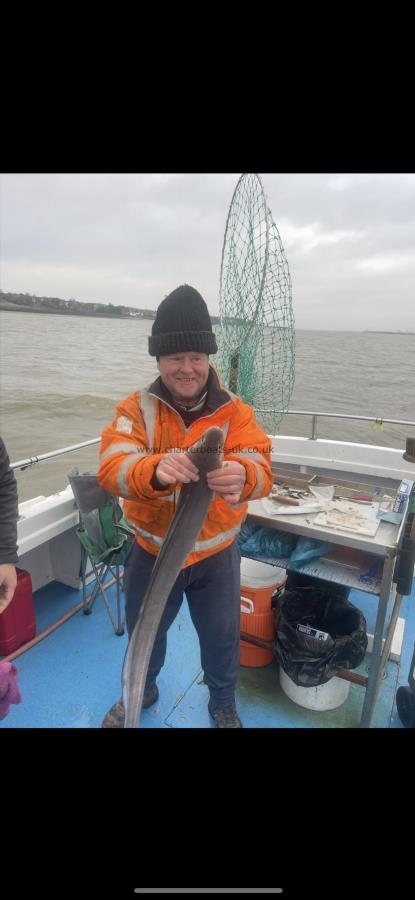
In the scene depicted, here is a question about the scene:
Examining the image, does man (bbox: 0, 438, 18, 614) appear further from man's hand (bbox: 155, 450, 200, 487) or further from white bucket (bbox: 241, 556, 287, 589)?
white bucket (bbox: 241, 556, 287, 589)

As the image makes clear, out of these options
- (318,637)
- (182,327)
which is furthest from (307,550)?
(182,327)

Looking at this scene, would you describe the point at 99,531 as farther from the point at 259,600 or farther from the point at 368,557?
the point at 368,557

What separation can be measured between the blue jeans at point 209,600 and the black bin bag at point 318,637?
39 centimetres

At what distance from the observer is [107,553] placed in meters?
3.29

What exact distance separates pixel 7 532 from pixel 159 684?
1711mm

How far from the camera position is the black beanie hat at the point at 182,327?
1847 millimetres

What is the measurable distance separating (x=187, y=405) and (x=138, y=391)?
237mm

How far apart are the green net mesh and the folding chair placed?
1351 mm

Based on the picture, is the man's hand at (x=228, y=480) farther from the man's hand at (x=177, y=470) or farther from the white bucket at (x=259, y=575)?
the white bucket at (x=259, y=575)

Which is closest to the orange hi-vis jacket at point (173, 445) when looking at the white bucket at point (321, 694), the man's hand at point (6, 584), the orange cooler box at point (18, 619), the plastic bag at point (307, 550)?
the man's hand at point (6, 584)

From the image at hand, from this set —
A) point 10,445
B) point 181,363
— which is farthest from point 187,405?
point 10,445

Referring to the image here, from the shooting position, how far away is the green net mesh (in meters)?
2.79

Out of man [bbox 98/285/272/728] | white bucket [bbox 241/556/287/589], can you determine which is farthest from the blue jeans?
white bucket [bbox 241/556/287/589]

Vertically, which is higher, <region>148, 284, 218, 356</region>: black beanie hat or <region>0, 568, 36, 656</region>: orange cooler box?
<region>148, 284, 218, 356</region>: black beanie hat
